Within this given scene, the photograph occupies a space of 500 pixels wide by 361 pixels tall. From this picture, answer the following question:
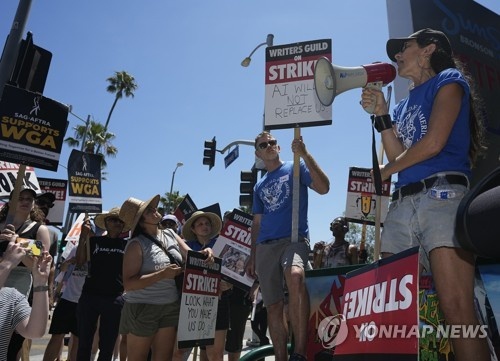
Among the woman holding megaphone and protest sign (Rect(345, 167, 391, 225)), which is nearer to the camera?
the woman holding megaphone

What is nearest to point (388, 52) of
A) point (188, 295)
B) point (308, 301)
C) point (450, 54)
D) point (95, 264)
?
point (450, 54)

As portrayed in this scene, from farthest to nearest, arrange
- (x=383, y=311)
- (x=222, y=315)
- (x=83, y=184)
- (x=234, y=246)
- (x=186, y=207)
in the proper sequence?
(x=186, y=207) → (x=83, y=184) → (x=234, y=246) → (x=222, y=315) → (x=383, y=311)

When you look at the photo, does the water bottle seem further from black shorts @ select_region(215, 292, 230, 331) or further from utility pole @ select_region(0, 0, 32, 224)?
utility pole @ select_region(0, 0, 32, 224)

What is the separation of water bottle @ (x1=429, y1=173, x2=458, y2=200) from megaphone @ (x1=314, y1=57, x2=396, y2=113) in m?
0.70

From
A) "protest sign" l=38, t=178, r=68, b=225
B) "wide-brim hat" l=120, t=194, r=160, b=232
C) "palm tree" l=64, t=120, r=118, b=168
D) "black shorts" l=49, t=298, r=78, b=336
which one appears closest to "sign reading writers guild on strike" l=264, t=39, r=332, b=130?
"wide-brim hat" l=120, t=194, r=160, b=232

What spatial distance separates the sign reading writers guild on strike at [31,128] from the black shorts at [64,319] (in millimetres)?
2126

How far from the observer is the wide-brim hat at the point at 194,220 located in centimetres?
572

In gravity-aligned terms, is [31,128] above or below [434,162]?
above

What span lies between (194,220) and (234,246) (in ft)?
2.07

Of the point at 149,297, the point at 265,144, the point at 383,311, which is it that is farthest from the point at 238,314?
the point at 383,311

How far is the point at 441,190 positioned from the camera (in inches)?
85.7

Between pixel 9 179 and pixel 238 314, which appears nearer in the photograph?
pixel 238 314

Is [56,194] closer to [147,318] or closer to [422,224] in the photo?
[147,318]

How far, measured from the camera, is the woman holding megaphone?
75.0 inches
